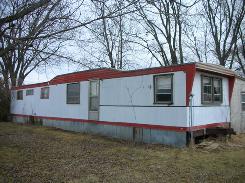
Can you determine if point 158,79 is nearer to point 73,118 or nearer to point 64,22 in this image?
point 64,22

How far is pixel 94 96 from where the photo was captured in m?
14.6

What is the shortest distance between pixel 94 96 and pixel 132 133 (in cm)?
307

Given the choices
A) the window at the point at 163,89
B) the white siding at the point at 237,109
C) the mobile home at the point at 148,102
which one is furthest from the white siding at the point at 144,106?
the white siding at the point at 237,109

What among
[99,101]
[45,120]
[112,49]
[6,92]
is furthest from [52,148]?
[112,49]

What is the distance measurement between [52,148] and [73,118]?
5.43 meters

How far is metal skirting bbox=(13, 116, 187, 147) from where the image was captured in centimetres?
1089

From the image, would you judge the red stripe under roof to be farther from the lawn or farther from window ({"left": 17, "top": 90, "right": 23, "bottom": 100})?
window ({"left": 17, "top": 90, "right": 23, "bottom": 100})

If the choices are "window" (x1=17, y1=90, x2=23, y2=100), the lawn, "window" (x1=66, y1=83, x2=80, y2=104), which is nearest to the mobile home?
"window" (x1=66, y1=83, x2=80, y2=104)

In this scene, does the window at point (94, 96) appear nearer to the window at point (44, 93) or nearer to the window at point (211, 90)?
the window at point (44, 93)

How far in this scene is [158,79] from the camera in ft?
37.8

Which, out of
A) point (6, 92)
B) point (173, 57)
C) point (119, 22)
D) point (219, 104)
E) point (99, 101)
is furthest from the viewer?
point (173, 57)

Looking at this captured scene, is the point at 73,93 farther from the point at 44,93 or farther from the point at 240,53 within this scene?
the point at 240,53

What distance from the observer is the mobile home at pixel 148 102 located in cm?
1078

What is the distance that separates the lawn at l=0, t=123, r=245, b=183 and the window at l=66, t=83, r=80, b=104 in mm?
4104
